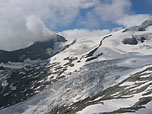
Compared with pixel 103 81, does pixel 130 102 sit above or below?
below

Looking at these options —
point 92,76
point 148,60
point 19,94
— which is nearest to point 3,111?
point 19,94

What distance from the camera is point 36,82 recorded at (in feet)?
644

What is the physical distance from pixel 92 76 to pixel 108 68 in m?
15.8

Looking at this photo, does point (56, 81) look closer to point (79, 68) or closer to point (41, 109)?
point (79, 68)

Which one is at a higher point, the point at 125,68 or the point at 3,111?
the point at 125,68

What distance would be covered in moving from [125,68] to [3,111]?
248ft

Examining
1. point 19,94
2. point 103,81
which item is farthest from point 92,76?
point 19,94

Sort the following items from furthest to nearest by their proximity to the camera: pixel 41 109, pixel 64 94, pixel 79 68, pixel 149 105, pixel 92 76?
1. pixel 79 68
2. pixel 92 76
3. pixel 64 94
4. pixel 41 109
5. pixel 149 105

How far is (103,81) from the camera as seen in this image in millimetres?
149625

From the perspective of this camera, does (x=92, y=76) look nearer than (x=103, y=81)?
No

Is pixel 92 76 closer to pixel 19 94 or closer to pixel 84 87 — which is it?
pixel 84 87

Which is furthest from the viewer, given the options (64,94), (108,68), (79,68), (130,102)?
(79,68)

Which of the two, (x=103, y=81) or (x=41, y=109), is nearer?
(x=41, y=109)

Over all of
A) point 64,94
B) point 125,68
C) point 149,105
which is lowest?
point 149,105
